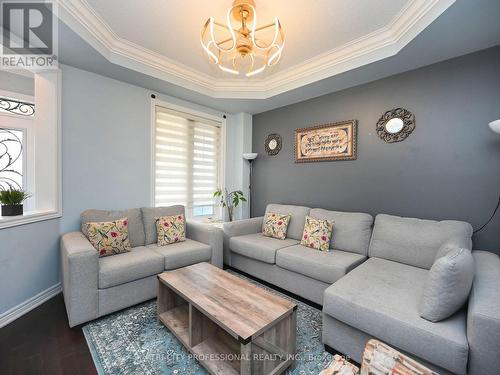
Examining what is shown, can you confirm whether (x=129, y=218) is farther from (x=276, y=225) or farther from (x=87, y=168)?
(x=276, y=225)

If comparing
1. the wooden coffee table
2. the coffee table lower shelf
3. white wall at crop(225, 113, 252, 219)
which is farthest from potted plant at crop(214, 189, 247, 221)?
the coffee table lower shelf

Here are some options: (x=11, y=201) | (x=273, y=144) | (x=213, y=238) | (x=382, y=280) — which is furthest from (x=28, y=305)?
(x=273, y=144)

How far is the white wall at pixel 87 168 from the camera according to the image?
6.74 feet

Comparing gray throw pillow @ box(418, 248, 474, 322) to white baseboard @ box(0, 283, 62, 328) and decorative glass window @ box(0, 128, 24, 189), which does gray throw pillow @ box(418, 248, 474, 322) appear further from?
decorative glass window @ box(0, 128, 24, 189)

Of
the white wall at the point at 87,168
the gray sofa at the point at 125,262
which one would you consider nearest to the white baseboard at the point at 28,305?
the white wall at the point at 87,168

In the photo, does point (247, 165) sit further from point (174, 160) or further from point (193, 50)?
point (193, 50)

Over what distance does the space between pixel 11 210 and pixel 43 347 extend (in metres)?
1.20

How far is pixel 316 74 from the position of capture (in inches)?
108

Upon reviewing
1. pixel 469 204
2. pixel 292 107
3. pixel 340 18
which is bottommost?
pixel 469 204

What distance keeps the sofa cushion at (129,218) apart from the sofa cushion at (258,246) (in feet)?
3.83

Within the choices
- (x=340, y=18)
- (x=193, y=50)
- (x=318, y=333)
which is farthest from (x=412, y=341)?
(x=193, y=50)

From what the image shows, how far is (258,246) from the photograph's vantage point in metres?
2.75

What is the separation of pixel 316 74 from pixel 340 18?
773 millimetres

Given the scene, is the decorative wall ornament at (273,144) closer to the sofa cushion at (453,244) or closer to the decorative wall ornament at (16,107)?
the sofa cushion at (453,244)
